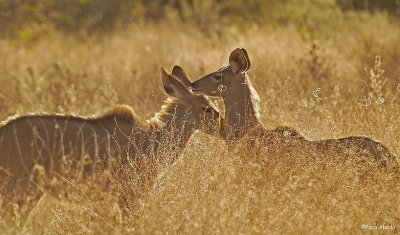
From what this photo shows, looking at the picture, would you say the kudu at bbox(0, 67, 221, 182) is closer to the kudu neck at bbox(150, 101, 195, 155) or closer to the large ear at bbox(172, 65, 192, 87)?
the kudu neck at bbox(150, 101, 195, 155)

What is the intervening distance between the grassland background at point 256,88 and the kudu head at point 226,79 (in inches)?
6.7

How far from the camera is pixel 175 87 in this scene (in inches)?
234

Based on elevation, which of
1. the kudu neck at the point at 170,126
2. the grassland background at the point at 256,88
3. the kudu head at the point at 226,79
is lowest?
the grassland background at the point at 256,88

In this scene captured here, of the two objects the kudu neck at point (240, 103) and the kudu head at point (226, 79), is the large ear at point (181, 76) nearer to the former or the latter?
the kudu head at point (226, 79)

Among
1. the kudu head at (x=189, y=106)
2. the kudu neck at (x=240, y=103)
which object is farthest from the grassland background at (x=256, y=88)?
the kudu head at (x=189, y=106)

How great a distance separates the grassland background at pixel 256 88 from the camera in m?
4.56

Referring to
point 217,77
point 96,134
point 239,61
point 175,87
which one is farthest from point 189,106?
point 96,134

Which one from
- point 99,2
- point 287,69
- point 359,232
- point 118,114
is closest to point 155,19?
point 99,2

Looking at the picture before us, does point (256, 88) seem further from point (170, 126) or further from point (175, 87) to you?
point (170, 126)

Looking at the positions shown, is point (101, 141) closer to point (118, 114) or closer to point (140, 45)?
point (118, 114)

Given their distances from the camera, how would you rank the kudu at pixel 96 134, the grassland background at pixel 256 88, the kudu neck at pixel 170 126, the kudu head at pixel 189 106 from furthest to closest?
1. the kudu head at pixel 189 106
2. the kudu neck at pixel 170 126
3. the kudu at pixel 96 134
4. the grassland background at pixel 256 88

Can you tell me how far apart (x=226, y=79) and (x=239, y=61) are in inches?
7.3

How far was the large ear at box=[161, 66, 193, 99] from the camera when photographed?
19.5 feet

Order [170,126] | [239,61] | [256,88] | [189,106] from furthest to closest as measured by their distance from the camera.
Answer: [256,88] → [239,61] → [189,106] → [170,126]
